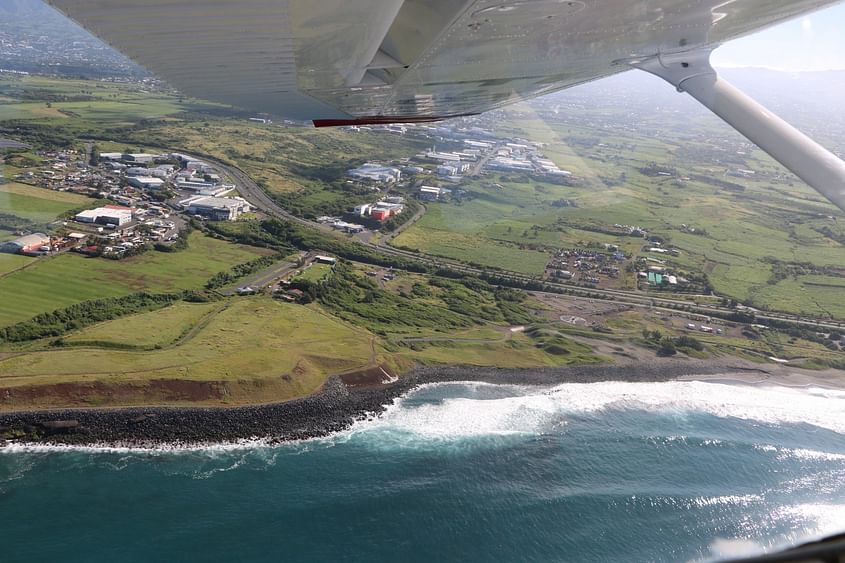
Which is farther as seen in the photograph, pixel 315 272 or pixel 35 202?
pixel 35 202

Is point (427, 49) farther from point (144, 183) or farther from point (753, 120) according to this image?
point (144, 183)

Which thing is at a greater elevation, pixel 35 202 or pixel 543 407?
pixel 35 202

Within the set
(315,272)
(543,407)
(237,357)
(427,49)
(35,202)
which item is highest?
(427,49)

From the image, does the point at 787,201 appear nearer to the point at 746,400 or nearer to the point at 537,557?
the point at 746,400

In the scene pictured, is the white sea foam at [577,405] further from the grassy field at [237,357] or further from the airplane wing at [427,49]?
the airplane wing at [427,49]

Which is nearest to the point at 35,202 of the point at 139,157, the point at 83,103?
the point at 139,157

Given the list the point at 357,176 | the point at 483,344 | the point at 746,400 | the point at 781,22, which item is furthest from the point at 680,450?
the point at 357,176

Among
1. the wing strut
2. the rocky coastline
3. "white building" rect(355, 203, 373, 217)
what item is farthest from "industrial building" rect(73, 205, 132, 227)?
the wing strut

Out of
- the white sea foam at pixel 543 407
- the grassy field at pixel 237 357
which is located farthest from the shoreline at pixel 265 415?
the grassy field at pixel 237 357
